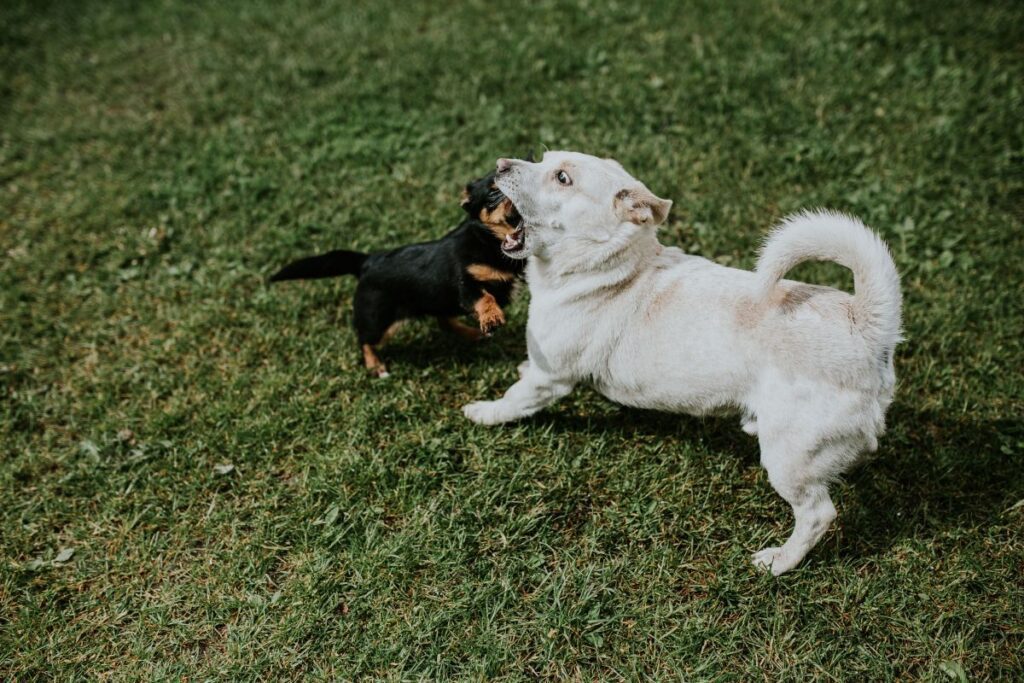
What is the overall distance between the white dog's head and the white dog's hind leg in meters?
1.19

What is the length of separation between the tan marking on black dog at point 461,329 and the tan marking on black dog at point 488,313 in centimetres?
83

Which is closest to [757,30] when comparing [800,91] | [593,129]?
[800,91]

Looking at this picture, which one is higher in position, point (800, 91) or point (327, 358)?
point (800, 91)

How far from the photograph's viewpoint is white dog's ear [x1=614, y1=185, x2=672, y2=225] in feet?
10.1

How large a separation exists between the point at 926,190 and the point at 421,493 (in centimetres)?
423

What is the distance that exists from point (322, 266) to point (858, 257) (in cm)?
276

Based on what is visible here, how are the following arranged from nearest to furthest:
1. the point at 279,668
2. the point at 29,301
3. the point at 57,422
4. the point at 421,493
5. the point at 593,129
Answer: the point at 279,668
the point at 421,493
the point at 57,422
the point at 29,301
the point at 593,129

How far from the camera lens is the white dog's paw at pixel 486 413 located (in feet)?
12.1

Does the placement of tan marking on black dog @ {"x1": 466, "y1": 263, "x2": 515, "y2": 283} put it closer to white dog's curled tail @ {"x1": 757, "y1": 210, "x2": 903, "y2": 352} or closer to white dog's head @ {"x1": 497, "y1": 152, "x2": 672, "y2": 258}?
white dog's head @ {"x1": 497, "y1": 152, "x2": 672, "y2": 258}

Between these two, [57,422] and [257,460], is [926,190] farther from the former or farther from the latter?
[57,422]

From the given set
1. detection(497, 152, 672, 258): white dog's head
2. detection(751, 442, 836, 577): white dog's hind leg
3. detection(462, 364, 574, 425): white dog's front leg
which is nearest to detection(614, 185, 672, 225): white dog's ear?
detection(497, 152, 672, 258): white dog's head

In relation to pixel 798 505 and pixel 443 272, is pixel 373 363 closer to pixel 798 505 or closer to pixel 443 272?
pixel 443 272

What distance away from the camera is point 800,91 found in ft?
19.0

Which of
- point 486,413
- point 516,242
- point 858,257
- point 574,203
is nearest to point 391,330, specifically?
point 486,413
